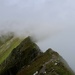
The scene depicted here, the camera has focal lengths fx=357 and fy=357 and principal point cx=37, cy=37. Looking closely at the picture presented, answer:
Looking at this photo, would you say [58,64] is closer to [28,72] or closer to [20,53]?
[28,72]

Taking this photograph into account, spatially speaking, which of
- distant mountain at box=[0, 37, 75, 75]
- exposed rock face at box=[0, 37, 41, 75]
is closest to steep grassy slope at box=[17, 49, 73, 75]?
distant mountain at box=[0, 37, 75, 75]

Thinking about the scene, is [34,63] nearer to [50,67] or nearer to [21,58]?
[50,67]

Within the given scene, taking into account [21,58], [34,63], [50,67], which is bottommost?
[50,67]

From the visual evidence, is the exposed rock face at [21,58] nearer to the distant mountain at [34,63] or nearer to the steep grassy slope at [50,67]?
the distant mountain at [34,63]

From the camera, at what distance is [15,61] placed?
13038cm

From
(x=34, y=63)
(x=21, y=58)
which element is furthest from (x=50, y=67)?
(x=21, y=58)

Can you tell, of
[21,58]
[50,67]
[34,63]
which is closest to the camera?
[50,67]

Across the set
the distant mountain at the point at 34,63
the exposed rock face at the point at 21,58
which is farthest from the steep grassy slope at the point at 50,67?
the exposed rock face at the point at 21,58

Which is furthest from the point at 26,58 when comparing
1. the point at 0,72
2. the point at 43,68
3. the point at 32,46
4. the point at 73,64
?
the point at 43,68

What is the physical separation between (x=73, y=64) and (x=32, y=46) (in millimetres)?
27440

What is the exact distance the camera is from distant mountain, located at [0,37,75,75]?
8556 cm

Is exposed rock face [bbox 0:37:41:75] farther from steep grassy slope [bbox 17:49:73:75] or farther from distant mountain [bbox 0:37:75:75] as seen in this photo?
steep grassy slope [bbox 17:49:73:75]

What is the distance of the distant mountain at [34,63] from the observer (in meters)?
85.6

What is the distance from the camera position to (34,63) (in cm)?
10494
